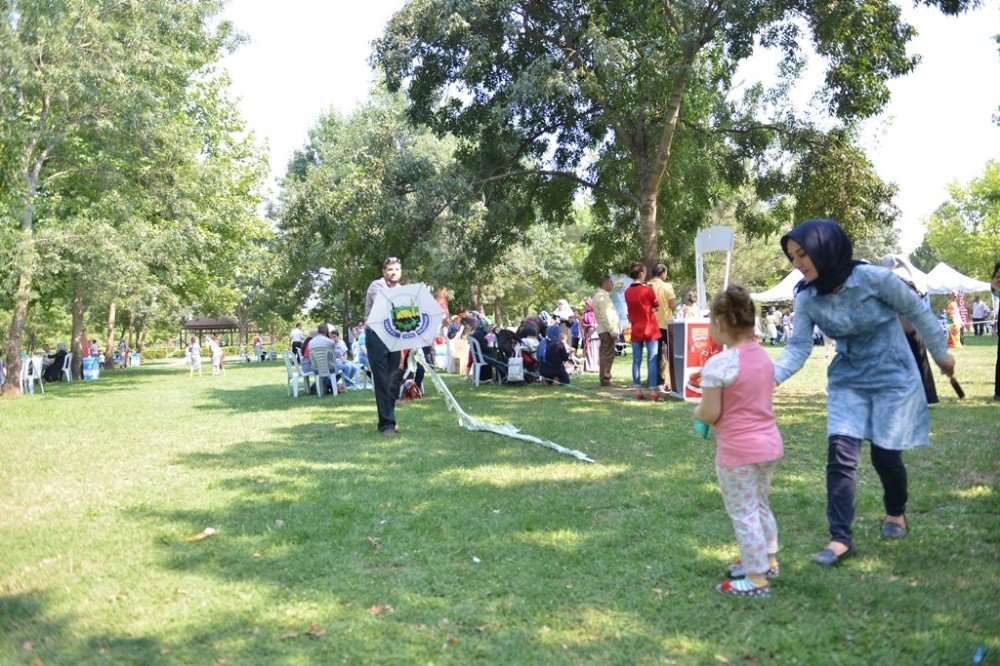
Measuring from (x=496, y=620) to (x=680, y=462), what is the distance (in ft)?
13.1

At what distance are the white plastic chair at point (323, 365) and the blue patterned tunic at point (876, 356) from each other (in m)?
12.9

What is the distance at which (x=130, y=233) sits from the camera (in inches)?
851

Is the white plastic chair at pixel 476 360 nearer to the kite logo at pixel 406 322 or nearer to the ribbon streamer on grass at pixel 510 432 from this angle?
the ribbon streamer on grass at pixel 510 432

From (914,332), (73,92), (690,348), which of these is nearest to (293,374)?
(690,348)

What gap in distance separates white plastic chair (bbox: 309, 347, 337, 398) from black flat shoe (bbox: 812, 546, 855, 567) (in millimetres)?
13034

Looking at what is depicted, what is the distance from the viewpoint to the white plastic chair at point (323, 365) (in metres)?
16.5

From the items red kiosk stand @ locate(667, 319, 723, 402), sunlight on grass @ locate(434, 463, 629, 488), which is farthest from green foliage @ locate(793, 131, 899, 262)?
sunlight on grass @ locate(434, 463, 629, 488)

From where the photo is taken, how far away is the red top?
12.5 m

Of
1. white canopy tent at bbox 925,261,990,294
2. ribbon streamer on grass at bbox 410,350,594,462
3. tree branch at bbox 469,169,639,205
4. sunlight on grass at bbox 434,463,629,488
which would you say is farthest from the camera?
white canopy tent at bbox 925,261,990,294

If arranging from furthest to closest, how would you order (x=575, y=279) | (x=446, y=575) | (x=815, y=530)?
1. (x=575, y=279)
2. (x=815, y=530)
3. (x=446, y=575)

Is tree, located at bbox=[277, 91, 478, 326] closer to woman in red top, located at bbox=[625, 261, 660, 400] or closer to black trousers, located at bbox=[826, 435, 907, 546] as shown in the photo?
woman in red top, located at bbox=[625, 261, 660, 400]

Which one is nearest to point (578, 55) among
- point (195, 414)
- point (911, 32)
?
point (911, 32)

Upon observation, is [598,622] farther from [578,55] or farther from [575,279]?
[575,279]

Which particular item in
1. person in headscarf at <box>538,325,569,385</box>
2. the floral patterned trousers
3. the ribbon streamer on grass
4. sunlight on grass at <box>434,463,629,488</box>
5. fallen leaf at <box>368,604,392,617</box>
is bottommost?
fallen leaf at <box>368,604,392,617</box>
